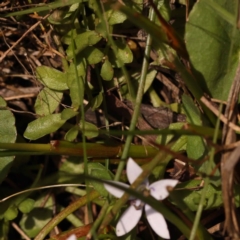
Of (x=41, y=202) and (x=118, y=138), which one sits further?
(x=41, y=202)

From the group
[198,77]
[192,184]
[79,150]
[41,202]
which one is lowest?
[41,202]

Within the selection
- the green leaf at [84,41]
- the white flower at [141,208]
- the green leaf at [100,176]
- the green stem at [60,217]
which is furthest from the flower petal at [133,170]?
the green leaf at [84,41]

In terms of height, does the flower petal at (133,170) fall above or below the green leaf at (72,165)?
above

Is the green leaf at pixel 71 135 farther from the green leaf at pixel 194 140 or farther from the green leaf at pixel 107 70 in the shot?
the green leaf at pixel 194 140

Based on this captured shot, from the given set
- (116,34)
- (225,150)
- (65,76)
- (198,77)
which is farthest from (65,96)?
(225,150)

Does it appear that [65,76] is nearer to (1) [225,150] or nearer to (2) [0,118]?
(2) [0,118]

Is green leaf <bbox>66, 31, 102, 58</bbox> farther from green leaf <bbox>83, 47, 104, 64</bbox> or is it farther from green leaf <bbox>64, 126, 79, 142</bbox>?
green leaf <bbox>64, 126, 79, 142</bbox>
